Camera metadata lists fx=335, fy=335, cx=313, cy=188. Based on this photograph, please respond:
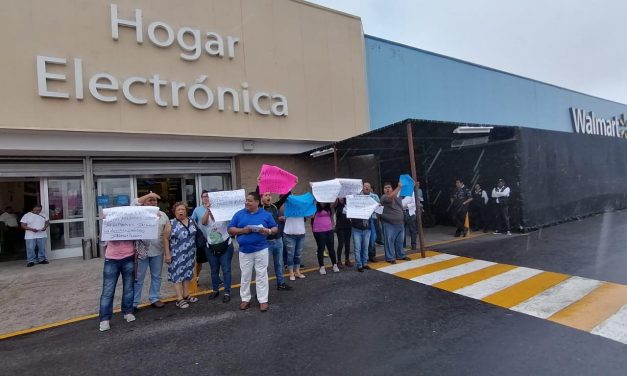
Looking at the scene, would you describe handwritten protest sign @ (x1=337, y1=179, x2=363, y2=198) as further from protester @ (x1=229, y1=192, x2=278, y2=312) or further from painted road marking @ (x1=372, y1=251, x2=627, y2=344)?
protester @ (x1=229, y1=192, x2=278, y2=312)

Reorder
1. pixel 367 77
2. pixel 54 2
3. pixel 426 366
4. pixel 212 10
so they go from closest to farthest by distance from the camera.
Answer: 1. pixel 426 366
2. pixel 54 2
3. pixel 212 10
4. pixel 367 77

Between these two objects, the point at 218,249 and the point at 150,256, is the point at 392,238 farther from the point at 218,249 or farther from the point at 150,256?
the point at 150,256

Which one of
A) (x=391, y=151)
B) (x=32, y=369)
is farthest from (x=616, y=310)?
(x=391, y=151)

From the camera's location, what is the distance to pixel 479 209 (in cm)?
1123

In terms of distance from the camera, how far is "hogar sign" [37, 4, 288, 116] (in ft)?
27.6

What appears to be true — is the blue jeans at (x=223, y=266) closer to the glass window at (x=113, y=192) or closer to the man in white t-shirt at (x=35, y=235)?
the glass window at (x=113, y=192)

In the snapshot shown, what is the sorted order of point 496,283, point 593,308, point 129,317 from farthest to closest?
point 496,283, point 129,317, point 593,308

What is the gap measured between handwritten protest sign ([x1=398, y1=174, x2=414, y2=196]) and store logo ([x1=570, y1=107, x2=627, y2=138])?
63.9ft

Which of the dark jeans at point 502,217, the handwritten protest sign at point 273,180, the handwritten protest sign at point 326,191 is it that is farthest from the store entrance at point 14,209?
the dark jeans at point 502,217

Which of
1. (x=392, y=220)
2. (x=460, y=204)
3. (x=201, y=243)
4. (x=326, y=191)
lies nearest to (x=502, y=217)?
(x=460, y=204)

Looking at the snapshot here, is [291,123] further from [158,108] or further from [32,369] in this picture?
[32,369]

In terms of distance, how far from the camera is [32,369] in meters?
3.55

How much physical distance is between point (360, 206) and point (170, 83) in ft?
Answer: 21.9

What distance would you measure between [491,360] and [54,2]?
11.5m
